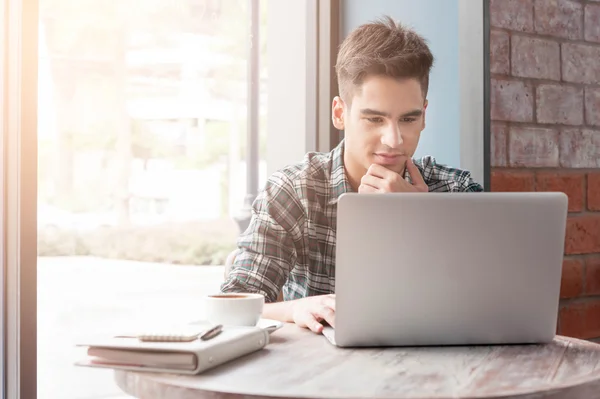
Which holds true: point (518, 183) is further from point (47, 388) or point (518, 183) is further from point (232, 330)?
point (47, 388)

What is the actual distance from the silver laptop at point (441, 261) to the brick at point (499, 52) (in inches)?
39.4

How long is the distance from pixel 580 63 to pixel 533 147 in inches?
13.0

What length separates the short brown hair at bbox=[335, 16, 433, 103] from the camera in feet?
5.43

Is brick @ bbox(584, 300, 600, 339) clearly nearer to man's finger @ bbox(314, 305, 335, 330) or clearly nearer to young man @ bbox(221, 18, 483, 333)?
young man @ bbox(221, 18, 483, 333)

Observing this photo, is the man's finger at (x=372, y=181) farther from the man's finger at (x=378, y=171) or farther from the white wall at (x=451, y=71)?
the white wall at (x=451, y=71)

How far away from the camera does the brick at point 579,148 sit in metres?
2.07

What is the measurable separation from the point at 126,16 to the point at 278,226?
10.3m

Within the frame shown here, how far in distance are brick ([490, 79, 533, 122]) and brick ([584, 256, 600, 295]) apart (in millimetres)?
483

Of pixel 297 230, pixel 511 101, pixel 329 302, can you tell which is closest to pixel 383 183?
pixel 297 230

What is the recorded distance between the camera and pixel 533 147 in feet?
6.60

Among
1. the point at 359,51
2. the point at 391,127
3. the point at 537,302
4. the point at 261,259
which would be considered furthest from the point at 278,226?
the point at 537,302

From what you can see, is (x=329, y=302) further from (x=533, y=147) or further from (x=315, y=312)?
(x=533, y=147)

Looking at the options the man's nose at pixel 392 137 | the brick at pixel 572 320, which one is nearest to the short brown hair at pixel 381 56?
the man's nose at pixel 392 137

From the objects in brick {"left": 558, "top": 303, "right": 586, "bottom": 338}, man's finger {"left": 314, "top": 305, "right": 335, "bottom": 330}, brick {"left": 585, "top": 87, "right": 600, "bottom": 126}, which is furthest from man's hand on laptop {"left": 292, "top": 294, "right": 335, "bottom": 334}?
brick {"left": 585, "top": 87, "right": 600, "bottom": 126}
